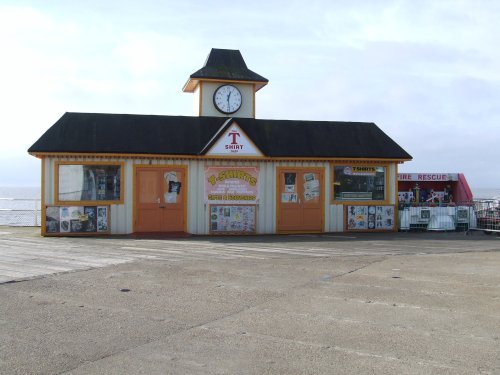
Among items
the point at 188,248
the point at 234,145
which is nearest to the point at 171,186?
the point at 234,145

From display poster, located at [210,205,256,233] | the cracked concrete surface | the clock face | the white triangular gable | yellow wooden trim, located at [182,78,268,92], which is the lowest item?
the cracked concrete surface

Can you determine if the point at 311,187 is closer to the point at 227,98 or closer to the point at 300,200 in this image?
the point at 300,200

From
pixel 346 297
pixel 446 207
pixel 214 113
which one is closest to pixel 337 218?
pixel 446 207

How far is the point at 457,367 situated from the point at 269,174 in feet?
47.9

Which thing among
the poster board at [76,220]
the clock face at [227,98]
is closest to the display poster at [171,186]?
the poster board at [76,220]

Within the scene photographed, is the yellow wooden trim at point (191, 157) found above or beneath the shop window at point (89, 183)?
above

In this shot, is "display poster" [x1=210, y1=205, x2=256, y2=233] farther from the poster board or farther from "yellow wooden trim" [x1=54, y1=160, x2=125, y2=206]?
the poster board

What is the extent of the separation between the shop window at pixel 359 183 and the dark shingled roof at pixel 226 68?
496cm

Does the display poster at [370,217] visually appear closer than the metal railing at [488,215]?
No

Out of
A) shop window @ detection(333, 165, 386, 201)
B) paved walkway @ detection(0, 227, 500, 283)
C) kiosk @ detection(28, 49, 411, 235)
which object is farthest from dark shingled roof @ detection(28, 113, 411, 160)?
paved walkway @ detection(0, 227, 500, 283)

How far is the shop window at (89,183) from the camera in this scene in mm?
18375

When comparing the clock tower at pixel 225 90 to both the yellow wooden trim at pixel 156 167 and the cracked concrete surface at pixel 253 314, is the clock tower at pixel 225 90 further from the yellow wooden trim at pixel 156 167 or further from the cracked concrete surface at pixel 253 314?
the cracked concrete surface at pixel 253 314

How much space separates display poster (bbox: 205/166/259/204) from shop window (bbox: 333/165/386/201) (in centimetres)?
304

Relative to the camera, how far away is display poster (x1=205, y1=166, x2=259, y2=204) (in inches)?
762
